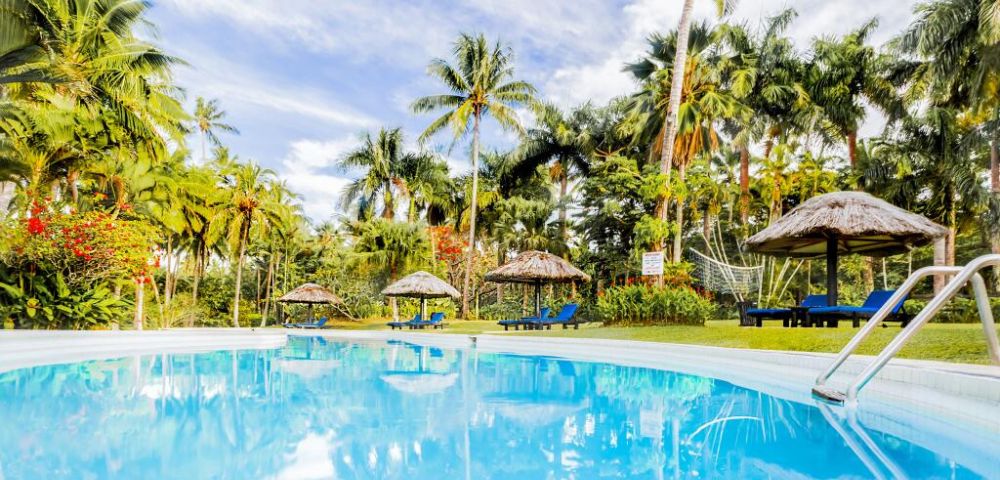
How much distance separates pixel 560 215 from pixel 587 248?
15.1ft

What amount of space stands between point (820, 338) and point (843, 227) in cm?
239

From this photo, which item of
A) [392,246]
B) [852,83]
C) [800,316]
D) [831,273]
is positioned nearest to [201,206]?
[392,246]

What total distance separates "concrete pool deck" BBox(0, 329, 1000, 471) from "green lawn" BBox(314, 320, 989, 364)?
0.87 meters

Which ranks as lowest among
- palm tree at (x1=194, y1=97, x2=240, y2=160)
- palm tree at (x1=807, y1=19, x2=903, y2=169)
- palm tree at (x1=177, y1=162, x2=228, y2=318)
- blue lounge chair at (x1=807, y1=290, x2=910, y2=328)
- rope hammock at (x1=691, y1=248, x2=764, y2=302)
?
blue lounge chair at (x1=807, y1=290, x2=910, y2=328)

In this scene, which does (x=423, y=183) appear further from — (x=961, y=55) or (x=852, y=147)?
(x=961, y=55)

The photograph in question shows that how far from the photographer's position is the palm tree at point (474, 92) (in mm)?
22406

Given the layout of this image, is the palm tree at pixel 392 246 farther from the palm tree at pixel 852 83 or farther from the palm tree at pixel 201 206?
the palm tree at pixel 852 83

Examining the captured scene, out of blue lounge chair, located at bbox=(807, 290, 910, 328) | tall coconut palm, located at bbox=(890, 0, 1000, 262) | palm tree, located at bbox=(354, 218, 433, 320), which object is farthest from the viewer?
palm tree, located at bbox=(354, 218, 433, 320)

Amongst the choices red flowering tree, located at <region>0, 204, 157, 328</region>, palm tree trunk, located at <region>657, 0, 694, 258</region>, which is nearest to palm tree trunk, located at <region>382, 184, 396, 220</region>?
red flowering tree, located at <region>0, 204, 157, 328</region>

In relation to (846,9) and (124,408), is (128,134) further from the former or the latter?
(846,9)

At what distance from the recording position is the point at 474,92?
2242 cm

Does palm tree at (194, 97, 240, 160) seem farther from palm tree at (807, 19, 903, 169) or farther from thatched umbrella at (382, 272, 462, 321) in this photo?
palm tree at (807, 19, 903, 169)

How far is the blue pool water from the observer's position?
3.46 m

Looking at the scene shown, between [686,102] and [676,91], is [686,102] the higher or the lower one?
the higher one
